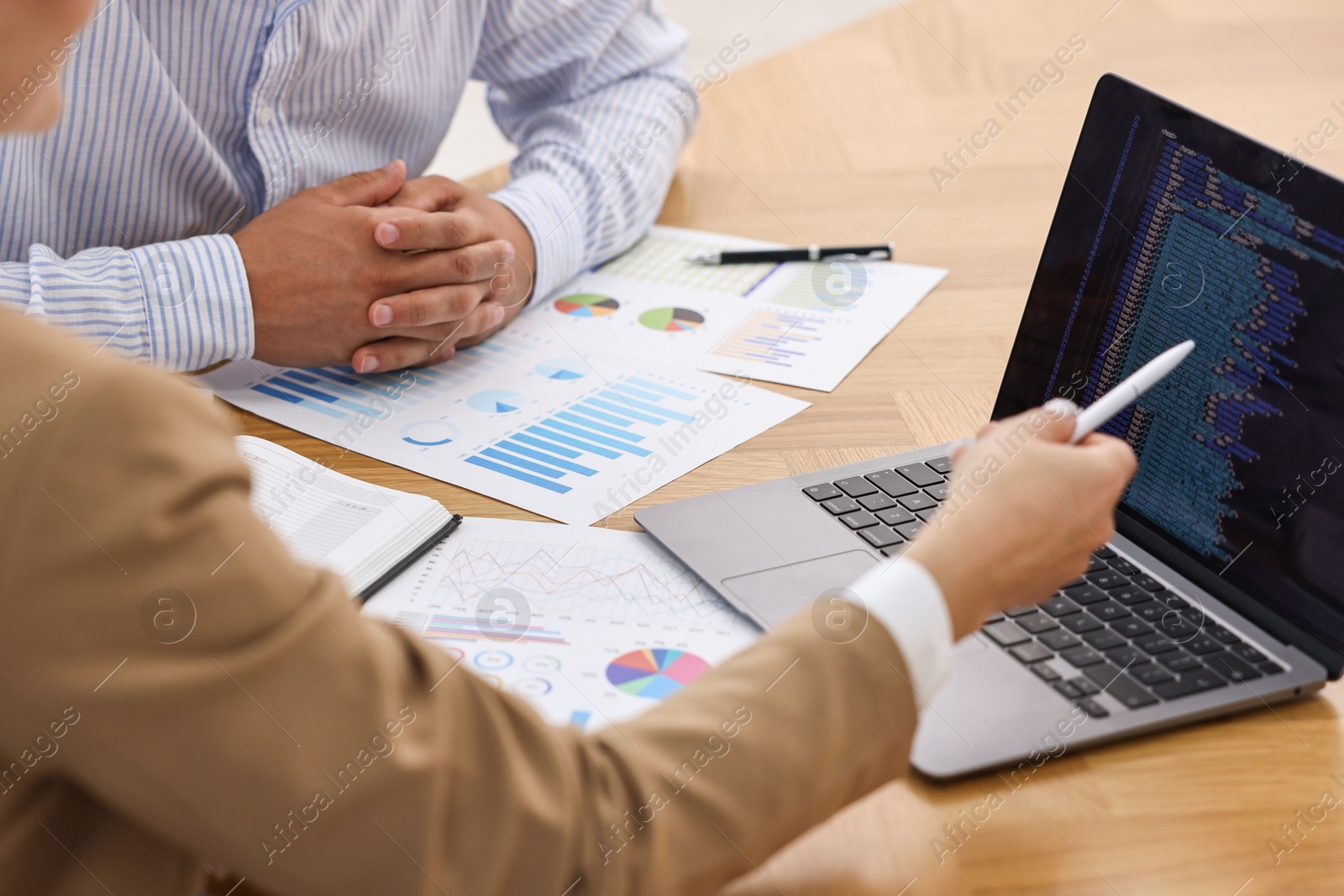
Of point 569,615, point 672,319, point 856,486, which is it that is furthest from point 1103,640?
point 672,319

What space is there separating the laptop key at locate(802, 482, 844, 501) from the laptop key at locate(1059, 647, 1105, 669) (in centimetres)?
23

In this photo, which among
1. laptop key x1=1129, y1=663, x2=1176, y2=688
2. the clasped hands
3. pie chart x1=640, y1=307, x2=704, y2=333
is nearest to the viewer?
laptop key x1=1129, y1=663, x2=1176, y2=688

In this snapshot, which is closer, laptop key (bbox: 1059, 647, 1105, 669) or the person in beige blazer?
the person in beige blazer

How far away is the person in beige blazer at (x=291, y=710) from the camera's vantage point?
46 centimetres

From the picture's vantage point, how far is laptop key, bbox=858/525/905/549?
818mm

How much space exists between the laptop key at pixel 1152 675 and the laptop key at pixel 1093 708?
0.03 meters

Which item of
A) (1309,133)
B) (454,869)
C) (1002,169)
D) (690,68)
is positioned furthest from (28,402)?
(690,68)

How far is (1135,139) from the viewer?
800 mm

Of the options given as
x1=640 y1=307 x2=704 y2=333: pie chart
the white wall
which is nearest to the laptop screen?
x1=640 y1=307 x2=704 y2=333: pie chart

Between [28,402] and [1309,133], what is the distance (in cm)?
155

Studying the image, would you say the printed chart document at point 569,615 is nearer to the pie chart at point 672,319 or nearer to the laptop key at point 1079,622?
the laptop key at point 1079,622

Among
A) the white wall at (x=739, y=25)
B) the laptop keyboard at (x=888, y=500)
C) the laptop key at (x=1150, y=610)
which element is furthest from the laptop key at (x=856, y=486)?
the white wall at (x=739, y=25)

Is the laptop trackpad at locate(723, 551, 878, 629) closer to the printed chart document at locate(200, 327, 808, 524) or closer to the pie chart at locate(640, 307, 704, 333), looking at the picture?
the printed chart document at locate(200, 327, 808, 524)

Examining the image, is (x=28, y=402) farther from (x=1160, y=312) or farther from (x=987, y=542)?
(x=1160, y=312)
